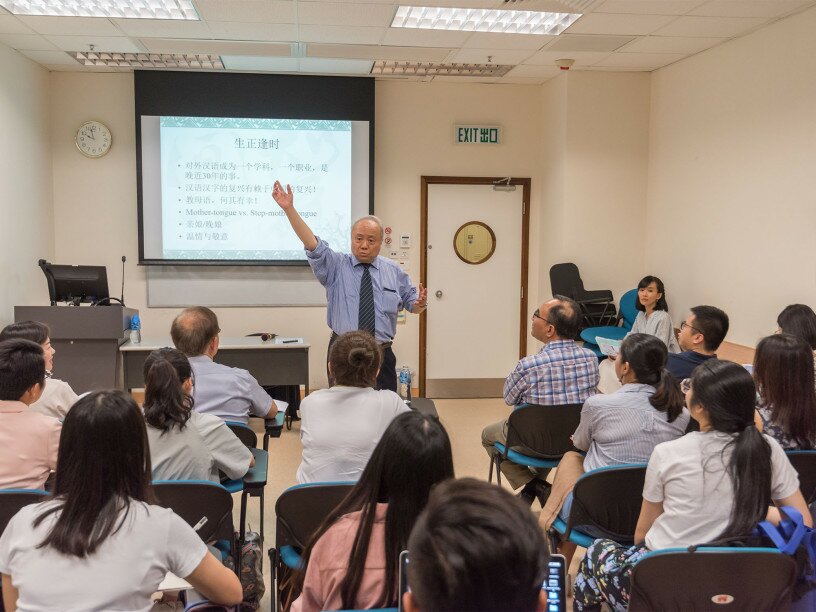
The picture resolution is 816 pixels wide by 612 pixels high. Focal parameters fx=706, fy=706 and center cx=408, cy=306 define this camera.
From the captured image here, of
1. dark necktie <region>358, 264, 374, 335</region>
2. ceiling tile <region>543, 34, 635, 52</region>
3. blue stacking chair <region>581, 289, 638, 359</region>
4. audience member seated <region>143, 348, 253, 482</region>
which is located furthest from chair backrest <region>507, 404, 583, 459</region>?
ceiling tile <region>543, 34, 635, 52</region>

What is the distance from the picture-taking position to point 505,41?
16.4 feet

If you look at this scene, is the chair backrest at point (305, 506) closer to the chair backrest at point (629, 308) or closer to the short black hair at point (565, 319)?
the short black hair at point (565, 319)

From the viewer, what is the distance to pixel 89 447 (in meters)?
1.45

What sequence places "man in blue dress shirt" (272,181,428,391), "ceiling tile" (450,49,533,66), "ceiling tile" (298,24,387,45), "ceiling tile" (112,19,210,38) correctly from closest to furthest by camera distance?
"man in blue dress shirt" (272,181,428,391) → "ceiling tile" (112,19,210,38) → "ceiling tile" (298,24,387,45) → "ceiling tile" (450,49,533,66)

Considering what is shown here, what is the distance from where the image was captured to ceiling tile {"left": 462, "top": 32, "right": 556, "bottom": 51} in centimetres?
486

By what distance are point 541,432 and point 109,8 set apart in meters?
3.71

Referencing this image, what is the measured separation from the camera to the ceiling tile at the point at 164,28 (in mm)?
4618

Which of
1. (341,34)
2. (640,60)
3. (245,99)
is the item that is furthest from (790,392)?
(245,99)

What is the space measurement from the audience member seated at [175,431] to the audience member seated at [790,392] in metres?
1.93

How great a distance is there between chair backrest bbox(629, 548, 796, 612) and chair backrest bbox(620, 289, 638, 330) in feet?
14.2

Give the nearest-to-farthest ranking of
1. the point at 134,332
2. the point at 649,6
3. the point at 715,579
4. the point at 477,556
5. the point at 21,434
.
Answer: the point at 477,556 < the point at 715,579 < the point at 21,434 < the point at 649,6 < the point at 134,332

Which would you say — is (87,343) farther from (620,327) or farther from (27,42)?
(620,327)

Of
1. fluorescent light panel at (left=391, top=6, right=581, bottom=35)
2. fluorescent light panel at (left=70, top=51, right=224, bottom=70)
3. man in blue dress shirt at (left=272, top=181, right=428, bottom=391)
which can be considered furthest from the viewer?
fluorescent light panel at (left=70, top=51, right=224, bottom=70)

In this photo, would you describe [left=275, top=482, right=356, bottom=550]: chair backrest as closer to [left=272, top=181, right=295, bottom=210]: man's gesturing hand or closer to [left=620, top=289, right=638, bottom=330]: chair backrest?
[left=272, top=181, right=295, bottom=210]: man's gesturing hand
